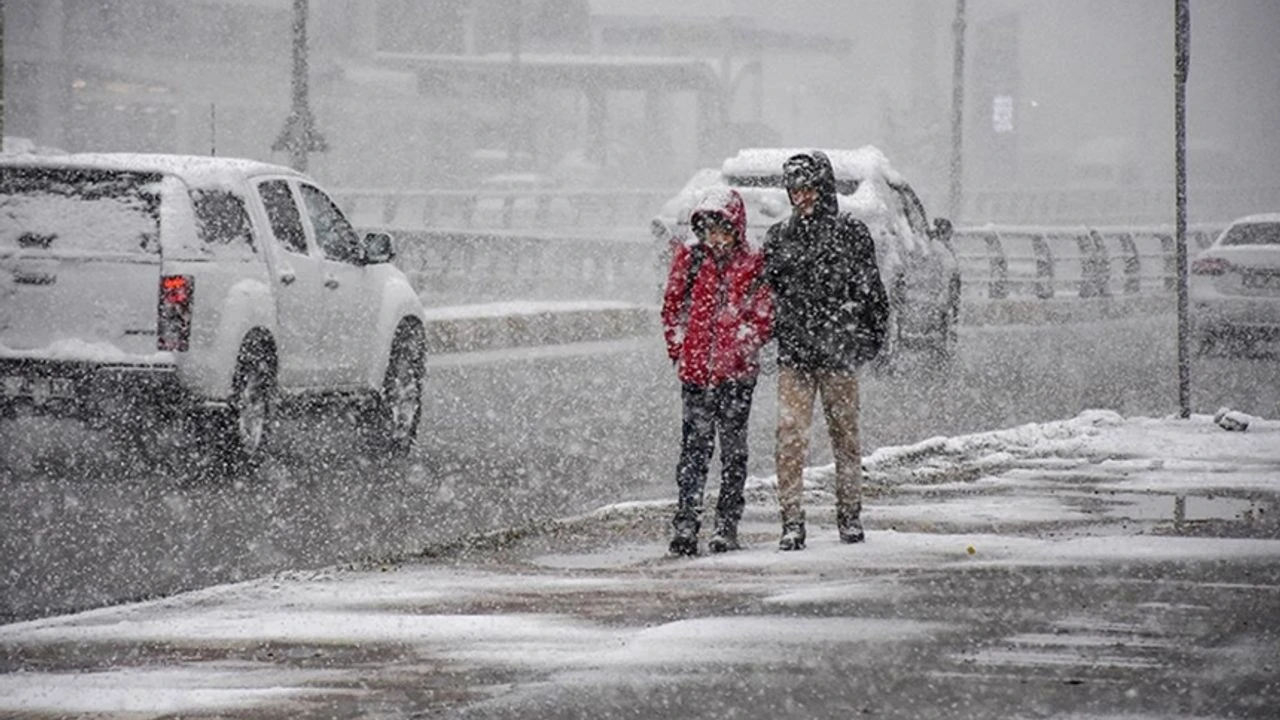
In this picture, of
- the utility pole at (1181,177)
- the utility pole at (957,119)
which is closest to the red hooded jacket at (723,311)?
the utility pole at (1181,177)

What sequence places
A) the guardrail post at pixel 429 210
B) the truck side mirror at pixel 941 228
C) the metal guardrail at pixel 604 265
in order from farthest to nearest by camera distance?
the guardrail post at pixel 429 210 → the metal guardrail at pixel 604 265 → the truck side mirror at pixel 941 228

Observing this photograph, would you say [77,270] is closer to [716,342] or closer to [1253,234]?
[716,342]

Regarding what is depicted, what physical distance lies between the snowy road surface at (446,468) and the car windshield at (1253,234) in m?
1.57

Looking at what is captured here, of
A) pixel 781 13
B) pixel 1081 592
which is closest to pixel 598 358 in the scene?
pixel 1081 592

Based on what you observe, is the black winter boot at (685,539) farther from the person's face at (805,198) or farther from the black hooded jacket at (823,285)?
the person's face at (805,198)

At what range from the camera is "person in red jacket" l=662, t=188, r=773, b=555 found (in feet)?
32.8

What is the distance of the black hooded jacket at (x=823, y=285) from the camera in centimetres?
998

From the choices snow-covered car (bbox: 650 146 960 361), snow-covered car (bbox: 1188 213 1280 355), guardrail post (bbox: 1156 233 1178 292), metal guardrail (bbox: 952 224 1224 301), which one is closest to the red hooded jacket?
snow-covered car (bbox: 650 146 960 361)

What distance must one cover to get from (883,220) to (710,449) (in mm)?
11845

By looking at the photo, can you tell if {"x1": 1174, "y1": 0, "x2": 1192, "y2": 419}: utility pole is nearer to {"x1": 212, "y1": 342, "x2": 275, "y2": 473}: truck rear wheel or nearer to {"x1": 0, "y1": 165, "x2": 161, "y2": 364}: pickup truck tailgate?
{"x1": 212, "y1": 342, "x2": 275, "y2": 473}: truck rear wheel

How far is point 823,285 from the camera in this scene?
9984 mm

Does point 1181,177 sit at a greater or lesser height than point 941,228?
greater

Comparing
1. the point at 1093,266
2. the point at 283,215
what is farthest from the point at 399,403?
the point at 1093,266

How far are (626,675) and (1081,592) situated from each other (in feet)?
7.45
